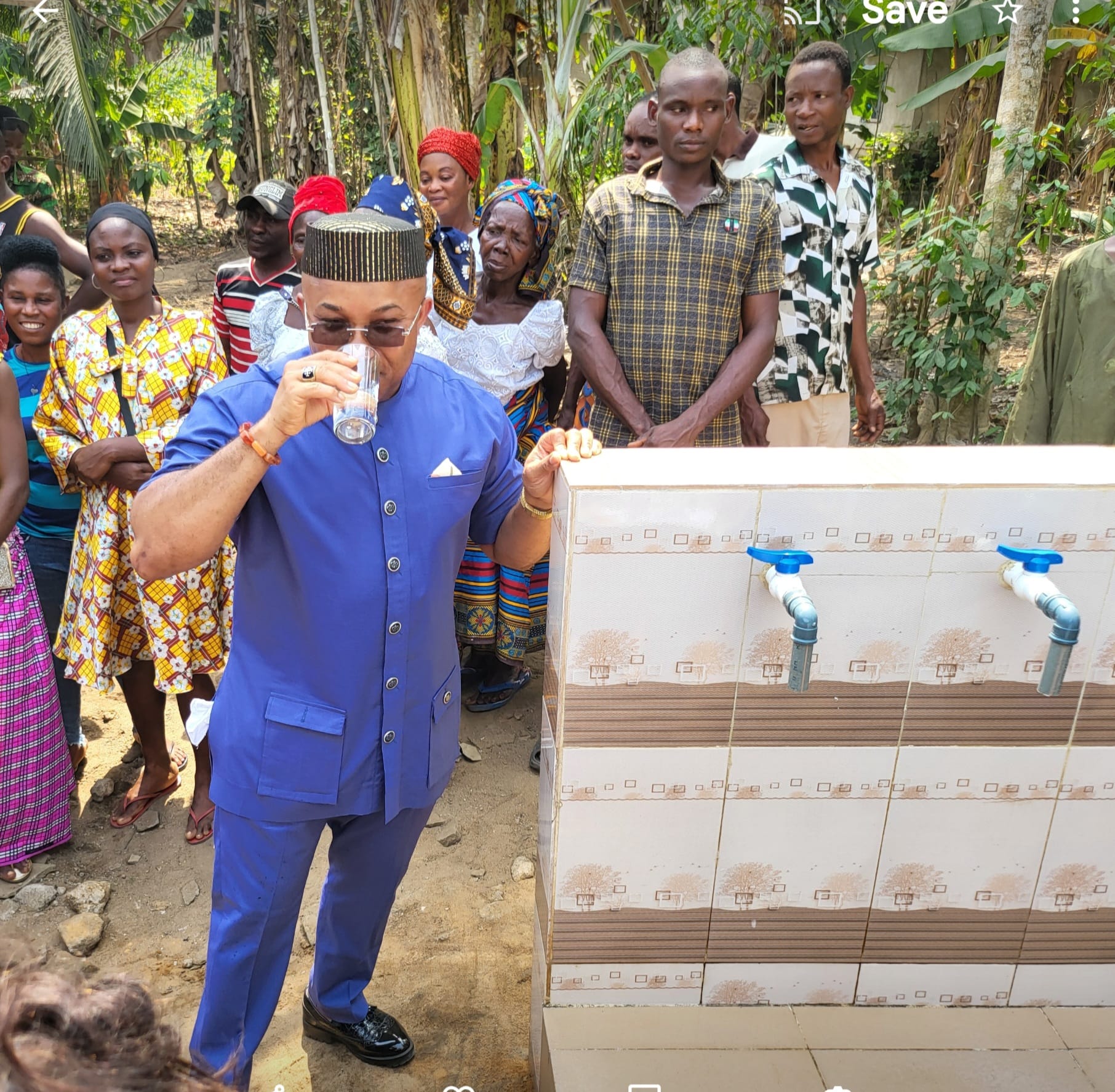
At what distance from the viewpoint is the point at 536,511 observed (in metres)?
1.98

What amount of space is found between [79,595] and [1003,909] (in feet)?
8.64

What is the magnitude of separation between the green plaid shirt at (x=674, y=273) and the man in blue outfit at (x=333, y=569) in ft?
3.89

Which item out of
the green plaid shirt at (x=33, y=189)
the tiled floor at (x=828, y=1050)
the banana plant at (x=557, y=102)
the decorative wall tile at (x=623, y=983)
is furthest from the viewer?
the green plaid shirt at (x=33, y=189)

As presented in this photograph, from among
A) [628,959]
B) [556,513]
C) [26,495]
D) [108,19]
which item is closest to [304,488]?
[556,513]

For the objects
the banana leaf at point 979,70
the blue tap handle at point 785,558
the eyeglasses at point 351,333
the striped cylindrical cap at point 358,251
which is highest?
the banana leaf at point 979,70

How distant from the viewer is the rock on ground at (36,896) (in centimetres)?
303

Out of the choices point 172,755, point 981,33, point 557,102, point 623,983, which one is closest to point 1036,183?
point 981,33

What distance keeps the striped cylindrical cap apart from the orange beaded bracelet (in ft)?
1.03

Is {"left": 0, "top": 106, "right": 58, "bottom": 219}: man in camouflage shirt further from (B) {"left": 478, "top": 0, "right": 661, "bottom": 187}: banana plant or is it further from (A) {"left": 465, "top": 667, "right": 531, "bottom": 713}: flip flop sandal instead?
(A) {"left": 465, "top": 667, "right": 531, "bottom": 713}: flip flop sandal

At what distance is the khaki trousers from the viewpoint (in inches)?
148

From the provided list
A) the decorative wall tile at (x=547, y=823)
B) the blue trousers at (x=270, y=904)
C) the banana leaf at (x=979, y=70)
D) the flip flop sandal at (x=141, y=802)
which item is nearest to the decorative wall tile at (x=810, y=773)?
the decorative wall tile at (x=547, y=823)

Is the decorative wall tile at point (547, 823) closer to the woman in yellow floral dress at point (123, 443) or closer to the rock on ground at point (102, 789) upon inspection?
the woman in yellow floral dress at point (123, 443)

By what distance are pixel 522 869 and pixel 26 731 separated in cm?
153

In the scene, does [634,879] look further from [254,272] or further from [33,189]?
[33,189]
